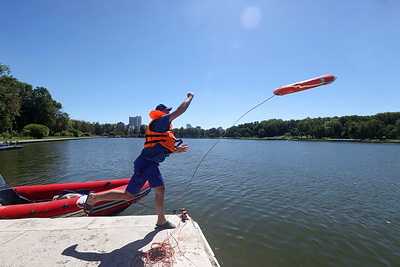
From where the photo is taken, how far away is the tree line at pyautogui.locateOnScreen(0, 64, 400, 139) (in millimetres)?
37844

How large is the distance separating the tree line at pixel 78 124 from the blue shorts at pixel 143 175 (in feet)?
62.9

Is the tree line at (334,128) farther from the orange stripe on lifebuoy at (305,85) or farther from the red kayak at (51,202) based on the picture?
the orange stripe on lifebuoy at (305,85)

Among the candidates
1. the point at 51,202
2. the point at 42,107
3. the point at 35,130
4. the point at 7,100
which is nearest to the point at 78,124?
the point at 42,107

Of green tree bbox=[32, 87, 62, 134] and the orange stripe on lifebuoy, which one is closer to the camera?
the orange stripe on lifebuoy

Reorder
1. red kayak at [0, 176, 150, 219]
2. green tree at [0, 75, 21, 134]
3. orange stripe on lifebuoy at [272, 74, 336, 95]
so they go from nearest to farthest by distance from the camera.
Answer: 1. orange stripe on lifebuoy at [272, 74, 336, 95]
2. red kayak at [0, 176, 150, 219]
3. green tree at [0, 75, 21, 134]

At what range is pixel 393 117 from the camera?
98.3 m

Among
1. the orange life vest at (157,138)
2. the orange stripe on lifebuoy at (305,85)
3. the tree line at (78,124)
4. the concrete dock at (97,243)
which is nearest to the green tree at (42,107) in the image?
the tree line at (78,124)

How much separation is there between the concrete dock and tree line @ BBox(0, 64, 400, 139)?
19231mm

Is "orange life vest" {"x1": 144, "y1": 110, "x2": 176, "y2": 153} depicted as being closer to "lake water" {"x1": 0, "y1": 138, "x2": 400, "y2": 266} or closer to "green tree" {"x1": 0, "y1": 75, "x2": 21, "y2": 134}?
"lake water" {"x1": 0, "y1": 138, "x2": 400, "y2": 266}

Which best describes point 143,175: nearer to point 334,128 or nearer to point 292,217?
→ point 292,217

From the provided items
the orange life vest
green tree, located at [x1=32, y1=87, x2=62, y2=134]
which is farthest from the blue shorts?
green tree, located at [x1=32, y1=87, x2=62, y2=134]

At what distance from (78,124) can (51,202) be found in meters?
128

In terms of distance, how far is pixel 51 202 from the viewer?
5.49 m

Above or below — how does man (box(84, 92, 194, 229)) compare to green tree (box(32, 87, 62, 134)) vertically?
below
